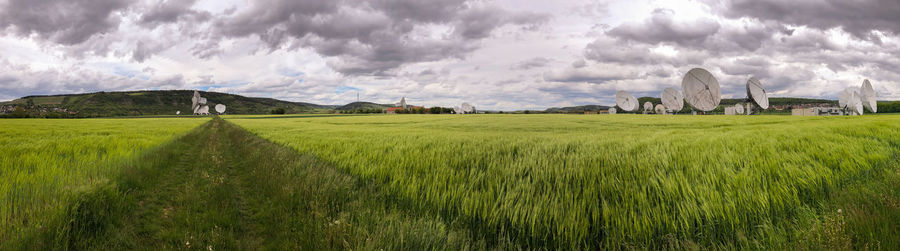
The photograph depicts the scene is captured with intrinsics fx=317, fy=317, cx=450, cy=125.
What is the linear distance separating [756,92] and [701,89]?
946 cm

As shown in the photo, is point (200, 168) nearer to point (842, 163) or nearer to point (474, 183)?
point (474, 183)

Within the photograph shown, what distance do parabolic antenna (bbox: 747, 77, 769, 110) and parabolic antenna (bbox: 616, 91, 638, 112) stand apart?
33996 mm

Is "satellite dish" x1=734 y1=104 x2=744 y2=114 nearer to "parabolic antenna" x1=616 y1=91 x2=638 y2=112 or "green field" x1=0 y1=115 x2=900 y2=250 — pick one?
"parabolic antenna" x1=616 y1=91 x2=638 y2=112

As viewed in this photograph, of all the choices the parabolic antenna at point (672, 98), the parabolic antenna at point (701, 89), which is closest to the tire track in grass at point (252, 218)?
the parabolic antenna at point (701, 89)

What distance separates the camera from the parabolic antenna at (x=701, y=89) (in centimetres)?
5144

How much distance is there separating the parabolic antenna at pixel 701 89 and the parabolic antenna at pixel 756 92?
4201mm

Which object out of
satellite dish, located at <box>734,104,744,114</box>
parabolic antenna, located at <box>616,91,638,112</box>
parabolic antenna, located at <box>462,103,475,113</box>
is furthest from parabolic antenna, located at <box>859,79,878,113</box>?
parabolic antenna, located at <box>462,103,475,113</box>

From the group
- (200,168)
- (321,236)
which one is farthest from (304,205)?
(200,168)

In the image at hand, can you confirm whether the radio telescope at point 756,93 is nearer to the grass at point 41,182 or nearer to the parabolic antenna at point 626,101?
the parabolic antenna at point 626,101

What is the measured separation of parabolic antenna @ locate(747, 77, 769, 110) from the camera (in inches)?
2052

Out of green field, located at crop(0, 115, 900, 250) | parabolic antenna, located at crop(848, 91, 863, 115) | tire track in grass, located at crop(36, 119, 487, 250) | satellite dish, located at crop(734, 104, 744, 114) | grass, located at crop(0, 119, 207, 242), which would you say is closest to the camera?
green field, located at crop(0, 115, 900, 250)

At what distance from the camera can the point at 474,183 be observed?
161 inches

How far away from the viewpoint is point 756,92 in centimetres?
5306

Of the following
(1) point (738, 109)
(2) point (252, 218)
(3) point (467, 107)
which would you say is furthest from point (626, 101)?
(2) point (252, 218)
